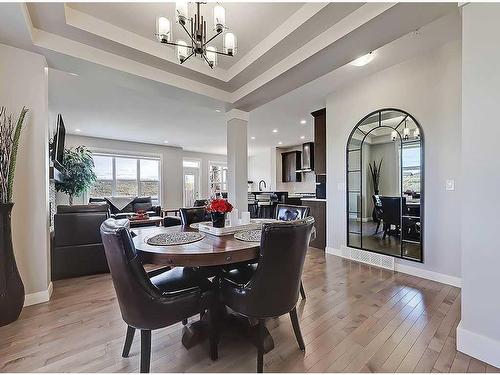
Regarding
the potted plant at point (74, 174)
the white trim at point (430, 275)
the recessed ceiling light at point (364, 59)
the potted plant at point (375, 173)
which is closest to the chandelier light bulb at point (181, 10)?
the recessed ceiling light at point (364, 59)

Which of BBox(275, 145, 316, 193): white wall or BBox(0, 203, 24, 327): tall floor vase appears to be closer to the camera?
BBox(0, 203, 24, 327): tall floor vase

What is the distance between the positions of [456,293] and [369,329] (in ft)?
4.54

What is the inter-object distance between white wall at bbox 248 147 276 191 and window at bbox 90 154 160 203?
4.02 m

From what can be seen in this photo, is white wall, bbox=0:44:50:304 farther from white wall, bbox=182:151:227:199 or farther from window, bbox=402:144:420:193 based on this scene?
white wall, bbox=182:151:227:199

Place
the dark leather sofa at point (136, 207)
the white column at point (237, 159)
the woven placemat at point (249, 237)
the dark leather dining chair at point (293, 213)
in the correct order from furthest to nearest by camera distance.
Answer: the dark leather sofa at point (136, 207), the white column at point (237, 159), the dark leather dining chair at point (293, 213), the woven placemat at point (249, 237)

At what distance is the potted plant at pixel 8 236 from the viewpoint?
2018 millimetres

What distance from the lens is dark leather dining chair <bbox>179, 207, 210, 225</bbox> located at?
2.76 metres

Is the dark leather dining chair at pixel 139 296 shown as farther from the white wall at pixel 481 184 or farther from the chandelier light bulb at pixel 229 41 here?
the white wall at pixel 481 184

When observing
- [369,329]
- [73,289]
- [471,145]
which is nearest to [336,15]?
[471,145]

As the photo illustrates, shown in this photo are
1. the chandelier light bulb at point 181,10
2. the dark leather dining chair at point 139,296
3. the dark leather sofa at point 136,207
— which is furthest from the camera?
the dark leather sofa at point 136,207

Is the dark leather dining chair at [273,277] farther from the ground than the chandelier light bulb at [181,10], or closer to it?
closer to it

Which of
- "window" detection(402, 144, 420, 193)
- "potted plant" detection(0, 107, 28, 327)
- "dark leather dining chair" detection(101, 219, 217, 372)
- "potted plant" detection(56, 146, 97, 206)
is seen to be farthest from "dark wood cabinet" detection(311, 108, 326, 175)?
"potted plant" detection(56, 146, 97, 206)

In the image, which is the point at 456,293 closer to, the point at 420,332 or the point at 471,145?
the point at 420,332

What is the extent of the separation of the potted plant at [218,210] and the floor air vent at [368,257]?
100 inches
